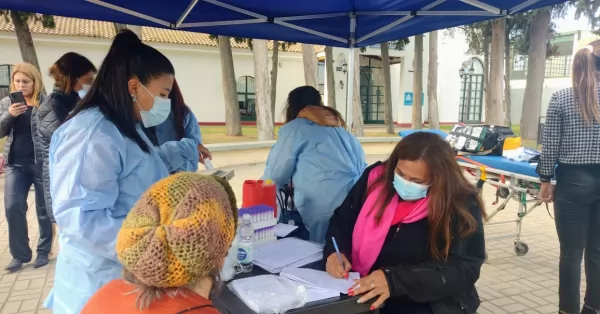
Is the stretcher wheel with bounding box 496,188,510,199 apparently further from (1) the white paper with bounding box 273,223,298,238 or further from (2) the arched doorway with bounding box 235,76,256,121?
(2) the arched doorway with bounding box 235,76,256,121

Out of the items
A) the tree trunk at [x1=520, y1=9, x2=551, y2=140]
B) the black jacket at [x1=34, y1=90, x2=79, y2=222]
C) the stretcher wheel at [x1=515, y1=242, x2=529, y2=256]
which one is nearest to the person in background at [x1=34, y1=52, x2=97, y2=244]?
the black jacket at [x1=34, y1=90, x2=79, y2=222]

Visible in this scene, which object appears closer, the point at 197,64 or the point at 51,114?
the point at 51,114

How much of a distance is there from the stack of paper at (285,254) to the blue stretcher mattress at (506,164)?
2291mm

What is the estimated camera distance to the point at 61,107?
3.15 meters

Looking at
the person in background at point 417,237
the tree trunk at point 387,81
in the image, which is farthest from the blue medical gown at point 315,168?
the tree trunk at point 387,81

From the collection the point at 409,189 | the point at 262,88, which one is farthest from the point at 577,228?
the point at 262,88

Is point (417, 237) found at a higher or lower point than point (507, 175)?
higher

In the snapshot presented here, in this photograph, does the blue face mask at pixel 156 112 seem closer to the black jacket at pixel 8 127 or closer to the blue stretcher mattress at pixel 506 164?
the black jacket at pixel 8 127

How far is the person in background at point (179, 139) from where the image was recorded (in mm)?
2279

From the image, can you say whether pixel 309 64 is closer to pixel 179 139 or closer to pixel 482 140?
pixel 482 140

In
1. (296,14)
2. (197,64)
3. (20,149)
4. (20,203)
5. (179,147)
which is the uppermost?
(197,64)

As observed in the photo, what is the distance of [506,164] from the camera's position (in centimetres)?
376

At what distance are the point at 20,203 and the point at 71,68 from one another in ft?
4.97

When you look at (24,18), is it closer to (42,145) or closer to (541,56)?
(42,145)
